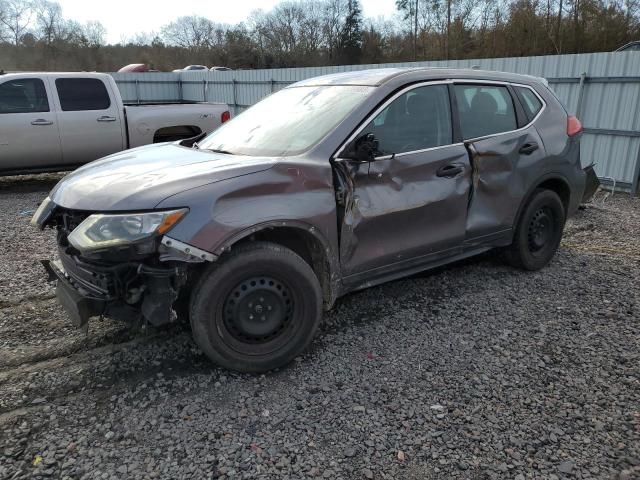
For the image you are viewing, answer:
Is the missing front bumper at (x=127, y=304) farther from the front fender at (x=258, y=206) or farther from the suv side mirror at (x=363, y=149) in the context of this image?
the suv side mirror at (x=363, y=149)

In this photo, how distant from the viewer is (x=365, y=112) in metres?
3.47

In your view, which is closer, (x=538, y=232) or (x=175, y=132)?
(x=538, y=232)

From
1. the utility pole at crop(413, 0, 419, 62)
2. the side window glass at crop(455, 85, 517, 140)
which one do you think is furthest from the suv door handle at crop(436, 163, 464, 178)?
the utility pole at crop(413, 0, 419, 62)

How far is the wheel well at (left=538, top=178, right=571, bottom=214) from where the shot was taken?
4872 mm

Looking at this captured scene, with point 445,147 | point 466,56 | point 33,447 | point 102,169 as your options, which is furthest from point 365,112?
point 466,56

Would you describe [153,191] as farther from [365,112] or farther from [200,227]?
[365,112]

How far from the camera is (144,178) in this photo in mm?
3021

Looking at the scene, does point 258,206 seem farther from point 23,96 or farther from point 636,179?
point 636,179

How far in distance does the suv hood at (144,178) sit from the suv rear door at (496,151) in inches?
71.6

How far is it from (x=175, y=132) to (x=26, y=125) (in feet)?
8.02

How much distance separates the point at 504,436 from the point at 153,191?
230 centimetres

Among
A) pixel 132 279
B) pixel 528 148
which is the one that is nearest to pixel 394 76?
pixel 528 148

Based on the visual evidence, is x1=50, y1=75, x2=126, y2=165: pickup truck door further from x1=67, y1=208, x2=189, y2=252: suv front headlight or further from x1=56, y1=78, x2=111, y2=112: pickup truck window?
x1=67, y1=208, x2=189, y2=252: suv front headlight

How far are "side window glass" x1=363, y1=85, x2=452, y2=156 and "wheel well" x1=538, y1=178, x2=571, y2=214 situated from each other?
1526mm
